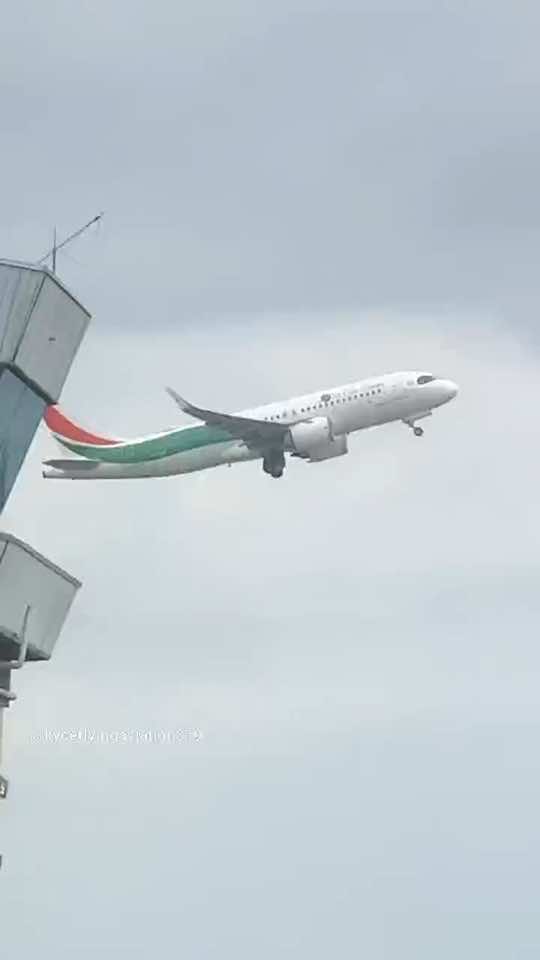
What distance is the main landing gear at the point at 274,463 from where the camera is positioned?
142 meters

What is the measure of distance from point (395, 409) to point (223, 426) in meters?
11.4

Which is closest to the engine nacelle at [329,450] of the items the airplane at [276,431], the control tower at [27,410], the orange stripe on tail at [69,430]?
the airplane at [276,431]

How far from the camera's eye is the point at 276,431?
141000 millimetres

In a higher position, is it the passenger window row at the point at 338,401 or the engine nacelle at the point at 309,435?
the passenger window row at the point at 338,401

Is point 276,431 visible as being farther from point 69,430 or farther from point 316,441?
point 69,430

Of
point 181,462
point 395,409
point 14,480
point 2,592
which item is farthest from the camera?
point 181,462

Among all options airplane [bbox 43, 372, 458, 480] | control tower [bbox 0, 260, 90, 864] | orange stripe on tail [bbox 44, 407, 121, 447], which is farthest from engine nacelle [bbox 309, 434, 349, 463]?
control tower [bbox 0, 260, 90, 864]

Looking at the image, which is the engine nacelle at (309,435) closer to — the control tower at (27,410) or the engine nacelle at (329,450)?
the engine nacelle at (329,450)

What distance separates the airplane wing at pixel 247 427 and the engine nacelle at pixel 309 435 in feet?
3.10

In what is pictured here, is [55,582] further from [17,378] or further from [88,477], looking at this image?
[88,477]

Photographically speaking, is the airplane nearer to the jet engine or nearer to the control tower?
the jet engine

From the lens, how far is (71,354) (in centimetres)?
8681

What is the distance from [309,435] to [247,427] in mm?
4712

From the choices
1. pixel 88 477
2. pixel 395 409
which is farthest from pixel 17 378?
pixel 88 477
